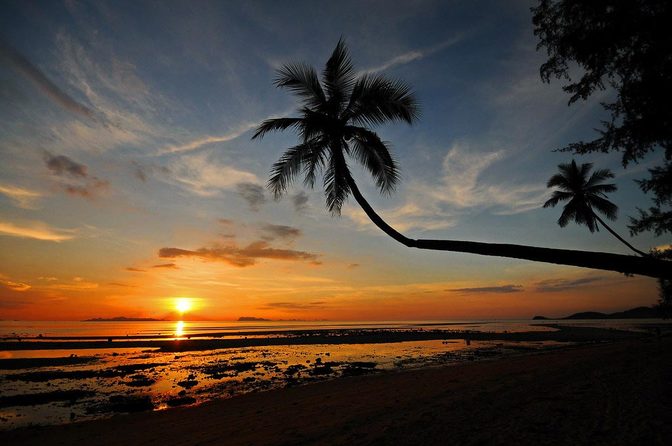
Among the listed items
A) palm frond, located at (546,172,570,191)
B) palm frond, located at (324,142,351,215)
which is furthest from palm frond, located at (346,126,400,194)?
palm frond, located at (546,172,570,191)

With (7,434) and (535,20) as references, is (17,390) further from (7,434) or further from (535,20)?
(535,20)

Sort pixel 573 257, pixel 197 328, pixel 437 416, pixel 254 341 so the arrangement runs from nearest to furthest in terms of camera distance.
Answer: pixel 573 257 < pixel 437 416 < pixel 254 341 < pixel 197 328

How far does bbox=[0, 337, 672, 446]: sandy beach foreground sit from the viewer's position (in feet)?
21.0

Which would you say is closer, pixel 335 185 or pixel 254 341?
pixel 335 185

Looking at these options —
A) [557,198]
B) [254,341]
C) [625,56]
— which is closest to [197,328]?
[254,341]

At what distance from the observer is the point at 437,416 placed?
7785 mm

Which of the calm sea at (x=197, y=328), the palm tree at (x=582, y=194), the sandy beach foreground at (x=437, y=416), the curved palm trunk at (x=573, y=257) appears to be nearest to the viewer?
the curved palm trunk at (x=573, y=257)

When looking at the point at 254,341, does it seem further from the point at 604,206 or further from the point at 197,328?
the point at 197,328

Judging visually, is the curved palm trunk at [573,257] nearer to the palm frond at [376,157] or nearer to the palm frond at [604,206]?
the palm frond at [376,157]

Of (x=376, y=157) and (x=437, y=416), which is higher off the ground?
(x=376, y=157)

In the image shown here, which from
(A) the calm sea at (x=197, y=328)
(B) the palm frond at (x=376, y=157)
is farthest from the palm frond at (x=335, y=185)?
(A) the calm sea at (x=197, y=328)

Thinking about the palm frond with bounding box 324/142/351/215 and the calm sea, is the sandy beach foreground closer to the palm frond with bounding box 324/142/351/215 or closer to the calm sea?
the palm frond with bounding box 324/142/351/215

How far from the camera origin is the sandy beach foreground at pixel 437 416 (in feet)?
21.0

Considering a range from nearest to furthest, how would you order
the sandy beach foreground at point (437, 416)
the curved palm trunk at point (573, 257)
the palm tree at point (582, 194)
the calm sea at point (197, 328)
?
the curved palm trunk at point (573, 257) → the sandy beach foreground at point (437, 416) → the palm tree at point (582, 194) → the calm sea at point (197, 328)
